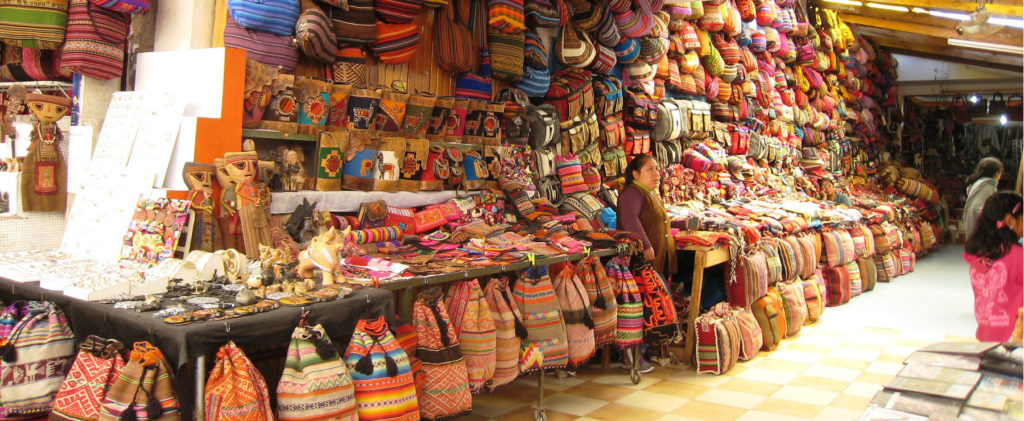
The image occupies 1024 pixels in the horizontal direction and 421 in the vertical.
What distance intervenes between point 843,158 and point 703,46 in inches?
201

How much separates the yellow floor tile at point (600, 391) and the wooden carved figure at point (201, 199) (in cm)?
231

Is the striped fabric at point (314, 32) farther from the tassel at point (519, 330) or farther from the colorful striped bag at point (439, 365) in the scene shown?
the tassel at point (519, 330)

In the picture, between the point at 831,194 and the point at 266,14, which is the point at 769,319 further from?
the point at 831,194

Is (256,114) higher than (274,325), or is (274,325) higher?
(256,114)

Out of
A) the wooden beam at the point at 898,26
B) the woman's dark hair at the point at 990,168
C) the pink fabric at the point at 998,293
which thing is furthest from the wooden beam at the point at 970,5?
the pink fabric at the point at 998,293

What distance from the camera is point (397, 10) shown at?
4215 mm

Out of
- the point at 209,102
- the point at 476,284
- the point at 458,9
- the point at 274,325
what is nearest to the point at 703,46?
the point at 458,9

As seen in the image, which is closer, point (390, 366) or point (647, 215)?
point (390, 366)

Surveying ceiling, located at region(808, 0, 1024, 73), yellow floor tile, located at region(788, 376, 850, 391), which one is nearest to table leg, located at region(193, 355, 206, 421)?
yellow floor tile, located at region(788, 376, 850, 391)

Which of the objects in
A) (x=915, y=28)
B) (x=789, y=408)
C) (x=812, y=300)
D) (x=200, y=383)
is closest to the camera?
(x=200, y=383)

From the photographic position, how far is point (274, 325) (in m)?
2.54

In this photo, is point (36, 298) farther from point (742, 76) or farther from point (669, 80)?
point (742, 76)

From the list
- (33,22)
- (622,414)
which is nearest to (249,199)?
(33,22)

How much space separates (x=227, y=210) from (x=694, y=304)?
3.16 meters
